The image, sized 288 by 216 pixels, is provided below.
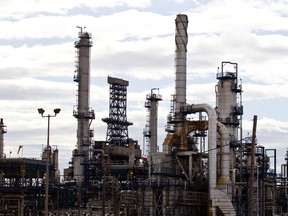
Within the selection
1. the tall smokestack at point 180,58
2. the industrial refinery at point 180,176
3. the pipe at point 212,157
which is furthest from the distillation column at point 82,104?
the pipe at point 212,157

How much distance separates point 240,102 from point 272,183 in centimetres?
931

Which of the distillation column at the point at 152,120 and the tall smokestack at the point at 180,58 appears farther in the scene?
the distillation column at the point at 152,120

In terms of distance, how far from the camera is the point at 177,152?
226 ft

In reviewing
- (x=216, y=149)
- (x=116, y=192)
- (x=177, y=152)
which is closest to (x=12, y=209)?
(x=116, y=192)

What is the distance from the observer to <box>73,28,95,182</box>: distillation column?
90500 mm

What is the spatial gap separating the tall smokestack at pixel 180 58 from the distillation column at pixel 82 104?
22229mm

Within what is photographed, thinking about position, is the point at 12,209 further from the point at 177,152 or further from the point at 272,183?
the point at 272,183

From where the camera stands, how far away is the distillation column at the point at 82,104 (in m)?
90.5

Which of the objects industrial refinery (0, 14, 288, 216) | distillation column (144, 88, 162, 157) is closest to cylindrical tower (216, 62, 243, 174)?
industrial refinery (0, 14, 288, 216)

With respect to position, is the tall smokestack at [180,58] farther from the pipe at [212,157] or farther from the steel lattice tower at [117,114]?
the steel lattice tower at [117,114]

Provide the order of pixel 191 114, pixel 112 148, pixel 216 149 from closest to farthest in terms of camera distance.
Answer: pixel 216 149
pixel 191 114
pixel 112 148

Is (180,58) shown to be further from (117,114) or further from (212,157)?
(117,114)

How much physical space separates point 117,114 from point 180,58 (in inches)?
1170

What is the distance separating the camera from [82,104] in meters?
92.6
